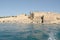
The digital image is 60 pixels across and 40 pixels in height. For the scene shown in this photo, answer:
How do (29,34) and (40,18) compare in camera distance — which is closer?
(29,34)

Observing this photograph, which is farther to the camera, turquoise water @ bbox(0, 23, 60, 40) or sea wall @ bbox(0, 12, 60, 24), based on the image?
sea wall @ bbox(0, 12, 60, 24)

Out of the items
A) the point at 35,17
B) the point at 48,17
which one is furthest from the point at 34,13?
the point at 48,17

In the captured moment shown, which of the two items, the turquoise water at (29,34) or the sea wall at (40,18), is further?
the sea wall at (40,18)

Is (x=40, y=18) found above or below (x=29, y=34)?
below

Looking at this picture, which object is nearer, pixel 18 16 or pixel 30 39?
pixel 30 39

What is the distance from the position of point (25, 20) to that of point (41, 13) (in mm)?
15732

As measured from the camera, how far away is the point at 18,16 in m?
162

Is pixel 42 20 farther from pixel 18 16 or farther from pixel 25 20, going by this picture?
pixel 18 16

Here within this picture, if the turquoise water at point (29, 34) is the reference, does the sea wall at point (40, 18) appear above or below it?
below

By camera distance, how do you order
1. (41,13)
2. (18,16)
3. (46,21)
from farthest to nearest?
1. (18,16)
2. (41,13)
3. (46,21)

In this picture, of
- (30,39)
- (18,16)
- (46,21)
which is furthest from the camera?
(18,16)

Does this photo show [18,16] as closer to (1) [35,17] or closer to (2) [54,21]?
(1) [35,17]

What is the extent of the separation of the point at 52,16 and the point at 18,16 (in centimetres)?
3492

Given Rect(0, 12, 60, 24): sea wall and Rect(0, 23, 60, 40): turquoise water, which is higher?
Rect(0, 23, 60, 40): turquoise water
